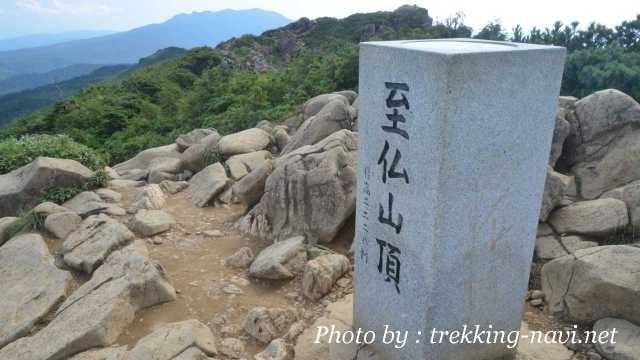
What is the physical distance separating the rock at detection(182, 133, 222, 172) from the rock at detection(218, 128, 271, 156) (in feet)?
0.67

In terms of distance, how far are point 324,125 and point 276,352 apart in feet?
19.9

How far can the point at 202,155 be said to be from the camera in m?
11.8

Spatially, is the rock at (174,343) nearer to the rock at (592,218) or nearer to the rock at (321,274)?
the rock at (321,274)

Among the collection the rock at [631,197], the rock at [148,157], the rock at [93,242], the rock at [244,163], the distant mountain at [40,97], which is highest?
the rock at [631,197]

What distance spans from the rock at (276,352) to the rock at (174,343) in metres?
0.54

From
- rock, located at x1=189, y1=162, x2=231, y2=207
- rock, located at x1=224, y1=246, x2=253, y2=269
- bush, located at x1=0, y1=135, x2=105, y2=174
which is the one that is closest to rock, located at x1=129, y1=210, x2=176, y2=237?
rock, located at x1=189, y1=162, x2=231, y2=207

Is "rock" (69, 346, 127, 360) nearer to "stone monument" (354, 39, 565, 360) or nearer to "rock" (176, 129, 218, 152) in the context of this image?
"stone monument" (354, 39, 565, 360)

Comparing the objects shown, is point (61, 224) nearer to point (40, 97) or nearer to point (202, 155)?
point (202, 155)

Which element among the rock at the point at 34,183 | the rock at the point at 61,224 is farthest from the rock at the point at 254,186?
the rock at the point at 34,183

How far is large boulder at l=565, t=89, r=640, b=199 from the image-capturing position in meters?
7.61

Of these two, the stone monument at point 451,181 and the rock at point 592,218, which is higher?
the stone monument at point 451,181

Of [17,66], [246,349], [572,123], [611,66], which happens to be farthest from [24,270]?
[17,66]

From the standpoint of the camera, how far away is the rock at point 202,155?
1162cm

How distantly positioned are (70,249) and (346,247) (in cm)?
446
